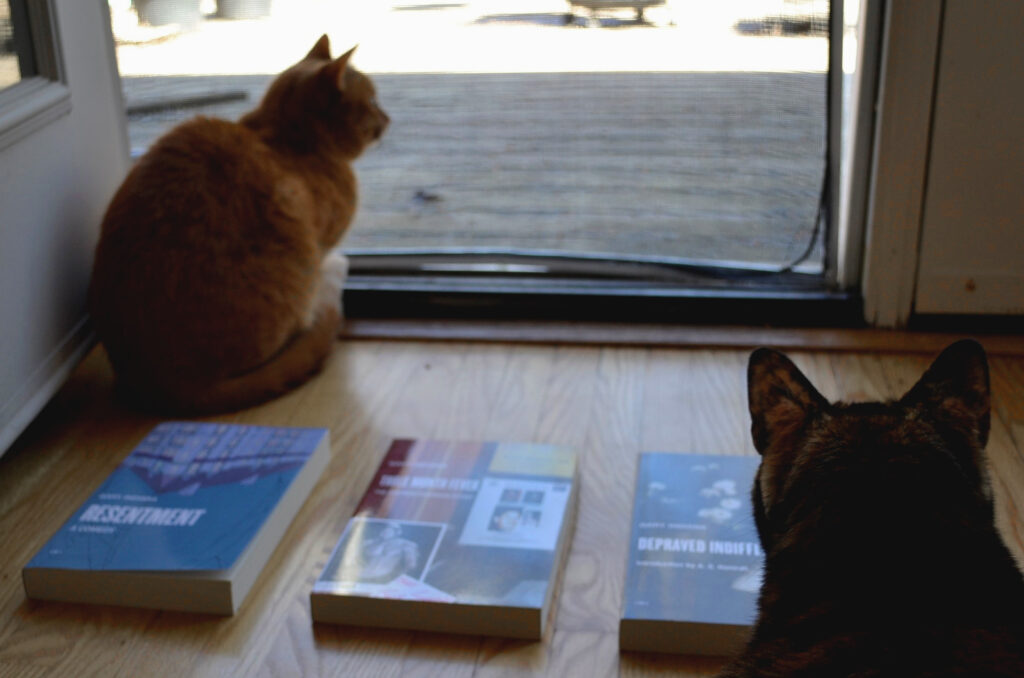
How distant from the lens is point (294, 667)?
4.20 feet

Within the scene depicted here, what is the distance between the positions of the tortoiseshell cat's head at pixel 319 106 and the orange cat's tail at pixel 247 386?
351mm

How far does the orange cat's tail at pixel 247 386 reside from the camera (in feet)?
6.02

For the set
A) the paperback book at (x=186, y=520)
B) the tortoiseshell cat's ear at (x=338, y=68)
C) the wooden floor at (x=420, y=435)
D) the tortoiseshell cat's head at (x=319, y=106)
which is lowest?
the wooden floor at (x=420, y=435)

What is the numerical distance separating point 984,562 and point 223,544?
3.13 ft

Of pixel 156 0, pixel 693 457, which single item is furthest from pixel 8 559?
pixel 156 0

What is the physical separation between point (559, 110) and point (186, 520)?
1110mm

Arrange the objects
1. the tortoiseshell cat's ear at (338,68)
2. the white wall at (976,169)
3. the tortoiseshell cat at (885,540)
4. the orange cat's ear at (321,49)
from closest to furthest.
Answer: the tortoiseshell cat at (885,540), the white wall at (976,169), the tortoiseshell cat's ear at (338,68), the orange cat's ear at (321,49)

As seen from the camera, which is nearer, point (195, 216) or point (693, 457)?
point (693, 457)

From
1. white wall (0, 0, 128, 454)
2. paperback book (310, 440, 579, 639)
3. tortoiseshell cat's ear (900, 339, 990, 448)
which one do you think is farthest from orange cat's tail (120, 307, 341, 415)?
tortoiseshell cat's ear (900, 339, 990, 448)

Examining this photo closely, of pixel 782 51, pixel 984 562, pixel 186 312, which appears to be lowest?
pixel 186 312

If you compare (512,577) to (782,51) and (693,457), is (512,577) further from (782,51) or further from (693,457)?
(782,51)

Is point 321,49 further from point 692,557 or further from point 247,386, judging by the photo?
point 692,557

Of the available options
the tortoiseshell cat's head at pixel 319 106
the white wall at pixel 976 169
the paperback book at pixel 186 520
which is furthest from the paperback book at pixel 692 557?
the tortoiseshell cat's head at pixel 319 106

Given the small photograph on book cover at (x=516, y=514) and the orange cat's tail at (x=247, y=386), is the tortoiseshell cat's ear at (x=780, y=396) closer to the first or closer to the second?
the small photograph on book cover at (x=516, y=514)
